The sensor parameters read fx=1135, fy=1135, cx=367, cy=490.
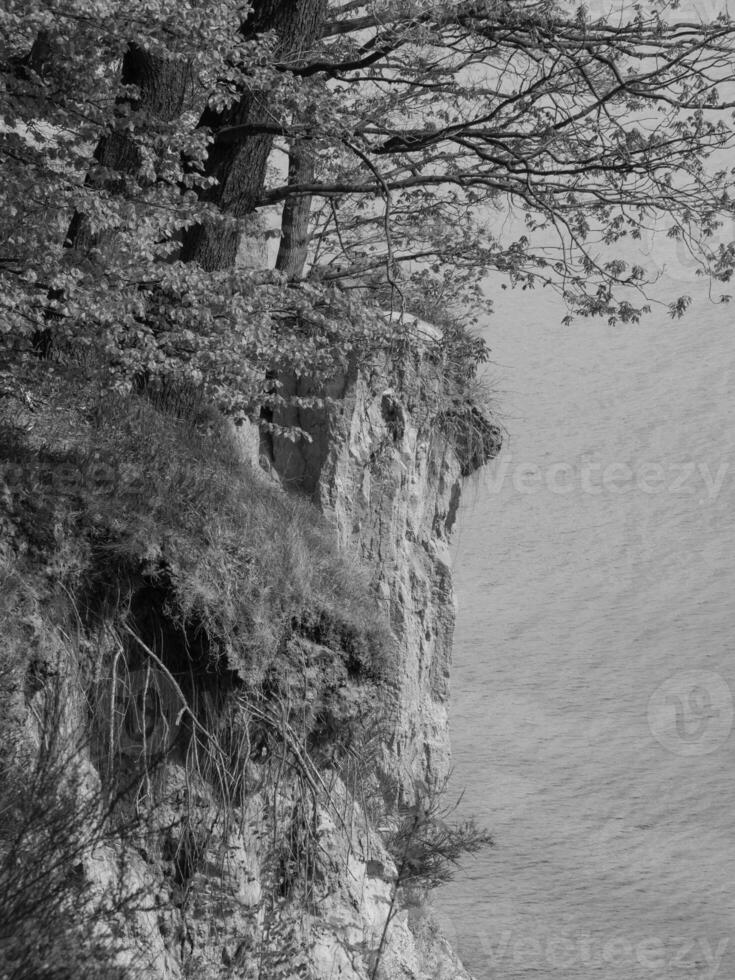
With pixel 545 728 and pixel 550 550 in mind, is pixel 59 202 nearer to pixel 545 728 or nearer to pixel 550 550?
pixel 545 728

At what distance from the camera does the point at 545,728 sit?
2242 centimetres

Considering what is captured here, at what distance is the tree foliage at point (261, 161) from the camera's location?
4.44 m

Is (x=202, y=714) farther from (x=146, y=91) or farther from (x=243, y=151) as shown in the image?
(x=243, y=151)

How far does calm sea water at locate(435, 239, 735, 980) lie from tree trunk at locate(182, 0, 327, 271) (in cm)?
686

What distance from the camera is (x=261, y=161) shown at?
7.21 meters

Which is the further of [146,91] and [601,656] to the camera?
[601,656]

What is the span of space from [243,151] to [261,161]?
147 millimetres

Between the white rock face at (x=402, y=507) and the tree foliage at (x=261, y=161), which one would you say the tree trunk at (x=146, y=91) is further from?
the white rock face at (x=402, y=507)


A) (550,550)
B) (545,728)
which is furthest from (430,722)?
(550,550)

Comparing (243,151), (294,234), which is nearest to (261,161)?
(243,151)

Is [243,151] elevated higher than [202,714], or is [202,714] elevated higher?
[243,151]

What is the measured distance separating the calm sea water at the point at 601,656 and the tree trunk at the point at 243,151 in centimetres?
686

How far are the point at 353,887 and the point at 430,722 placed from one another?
4.04 metres

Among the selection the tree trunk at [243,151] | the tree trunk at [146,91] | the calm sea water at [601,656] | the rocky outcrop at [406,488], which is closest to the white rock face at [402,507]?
the rocky outcrop at [406,488]
